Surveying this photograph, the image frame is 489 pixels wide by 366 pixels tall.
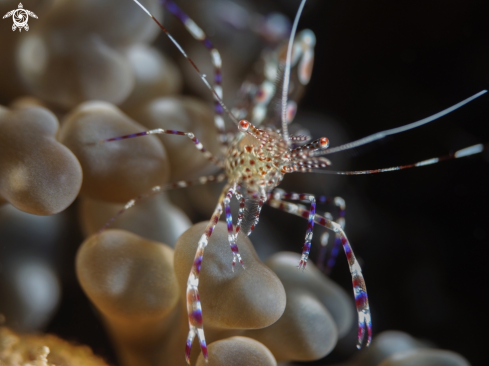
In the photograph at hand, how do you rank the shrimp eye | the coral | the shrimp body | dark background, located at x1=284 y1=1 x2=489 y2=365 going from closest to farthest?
the coral, the shrimp eye, the shrimp body, dark background, located at x1=284 y1=1 x2=489 y2=365

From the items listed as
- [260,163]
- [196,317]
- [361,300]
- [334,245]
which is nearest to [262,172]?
[260,163]

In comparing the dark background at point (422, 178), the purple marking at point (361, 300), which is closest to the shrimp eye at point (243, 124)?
the dark background at point (422, 178)

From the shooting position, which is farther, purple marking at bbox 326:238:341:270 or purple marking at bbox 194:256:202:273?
purple marking at bbox 326:238:341:270

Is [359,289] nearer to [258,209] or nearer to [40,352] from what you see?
[258,209]

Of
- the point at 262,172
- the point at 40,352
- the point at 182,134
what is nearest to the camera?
the point at 40,352

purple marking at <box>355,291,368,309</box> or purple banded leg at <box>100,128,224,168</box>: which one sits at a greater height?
purple banded leg at <box>100,128,224,168</box>

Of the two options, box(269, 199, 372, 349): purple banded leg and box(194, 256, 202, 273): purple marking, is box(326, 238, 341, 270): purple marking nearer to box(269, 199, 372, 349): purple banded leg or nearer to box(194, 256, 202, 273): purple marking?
box(269, 199, 372, 349): purple banded leg

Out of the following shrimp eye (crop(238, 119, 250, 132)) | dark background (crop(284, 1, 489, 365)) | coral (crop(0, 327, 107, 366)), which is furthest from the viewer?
dark background (crop(284, 1, 489, 365))

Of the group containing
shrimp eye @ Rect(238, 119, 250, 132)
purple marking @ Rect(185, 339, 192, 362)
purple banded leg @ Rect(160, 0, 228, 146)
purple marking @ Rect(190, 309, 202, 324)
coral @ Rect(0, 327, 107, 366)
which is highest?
purple banded leg @ Rect(160, 0, 228, 146)

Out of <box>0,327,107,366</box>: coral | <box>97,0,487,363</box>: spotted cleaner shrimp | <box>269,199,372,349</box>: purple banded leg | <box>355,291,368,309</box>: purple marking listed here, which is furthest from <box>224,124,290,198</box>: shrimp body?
<box>0,327,107,366</box>: coral

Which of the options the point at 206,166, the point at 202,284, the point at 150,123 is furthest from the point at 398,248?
the point at 150,123
